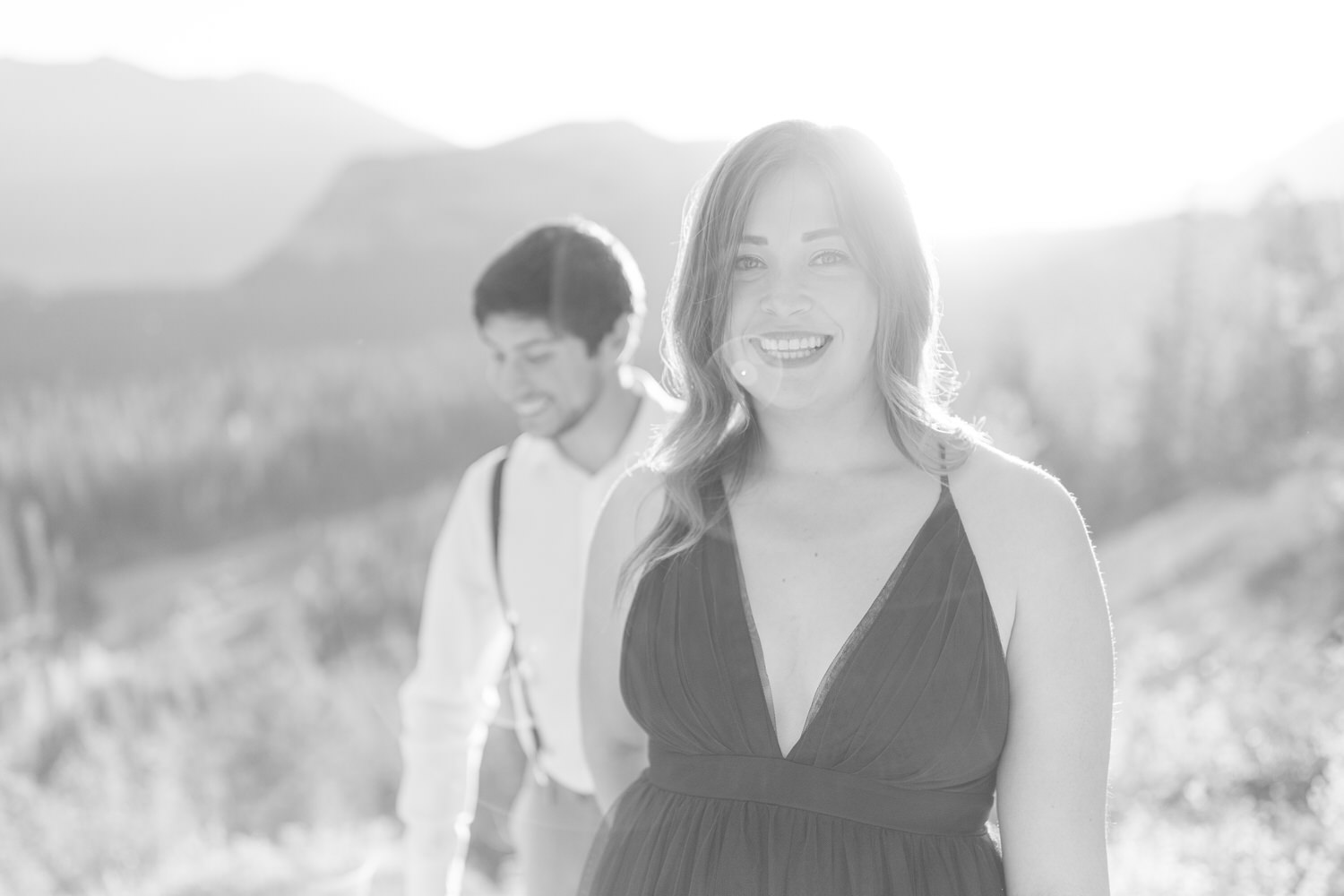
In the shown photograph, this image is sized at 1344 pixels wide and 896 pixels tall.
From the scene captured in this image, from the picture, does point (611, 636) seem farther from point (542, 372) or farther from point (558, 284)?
point (558, 284)

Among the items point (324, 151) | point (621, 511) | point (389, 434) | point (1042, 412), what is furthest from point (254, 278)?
point (621, 511)

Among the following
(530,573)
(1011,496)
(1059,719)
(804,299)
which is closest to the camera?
(1059,719)

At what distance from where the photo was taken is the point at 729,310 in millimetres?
1939

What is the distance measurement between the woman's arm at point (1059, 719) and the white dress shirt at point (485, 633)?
117 centimetres

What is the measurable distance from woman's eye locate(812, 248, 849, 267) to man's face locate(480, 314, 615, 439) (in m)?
1.07

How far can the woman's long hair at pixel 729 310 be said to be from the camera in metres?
1.82

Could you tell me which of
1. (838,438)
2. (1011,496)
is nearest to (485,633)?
(838,438)

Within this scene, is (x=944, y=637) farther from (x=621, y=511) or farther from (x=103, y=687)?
(x=103, y=687)

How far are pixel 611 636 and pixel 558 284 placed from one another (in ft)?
3.65

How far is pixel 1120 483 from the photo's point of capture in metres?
28.2

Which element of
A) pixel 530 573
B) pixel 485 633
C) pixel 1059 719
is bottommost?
pixel 485 633

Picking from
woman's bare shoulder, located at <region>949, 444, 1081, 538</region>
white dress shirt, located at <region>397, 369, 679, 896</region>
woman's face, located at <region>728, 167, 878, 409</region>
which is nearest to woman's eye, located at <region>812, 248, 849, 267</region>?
woman's face, located at <region>728, 167, 878, 409</region>

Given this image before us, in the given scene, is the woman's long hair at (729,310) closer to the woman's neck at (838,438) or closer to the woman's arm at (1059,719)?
the woman's neck at (838,438)

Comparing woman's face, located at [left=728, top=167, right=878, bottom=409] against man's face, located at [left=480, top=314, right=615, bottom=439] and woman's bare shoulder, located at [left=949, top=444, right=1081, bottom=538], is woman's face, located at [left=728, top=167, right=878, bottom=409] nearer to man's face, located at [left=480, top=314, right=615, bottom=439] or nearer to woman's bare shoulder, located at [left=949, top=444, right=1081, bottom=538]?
woman's bare shoulder, located at [left=949, top=444, right=1081, bottom=538]
